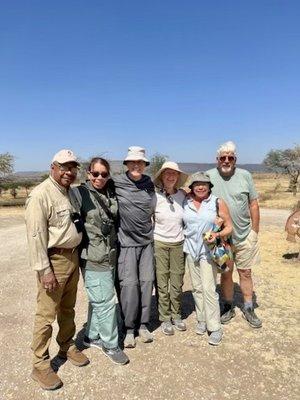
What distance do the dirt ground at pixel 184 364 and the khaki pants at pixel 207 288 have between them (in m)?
0.25

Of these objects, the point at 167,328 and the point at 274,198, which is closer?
the point at 167,328

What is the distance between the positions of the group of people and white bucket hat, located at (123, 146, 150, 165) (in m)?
0.01

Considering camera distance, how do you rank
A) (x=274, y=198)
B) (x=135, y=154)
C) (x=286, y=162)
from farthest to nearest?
(x=286, y=162) < (x=274, y=198) < (x=135, y=154)

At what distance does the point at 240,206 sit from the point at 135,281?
1.46 meters

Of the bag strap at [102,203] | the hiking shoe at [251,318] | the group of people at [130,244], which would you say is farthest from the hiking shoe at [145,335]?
the bag strap at [102,203]

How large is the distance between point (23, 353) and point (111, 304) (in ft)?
3.80

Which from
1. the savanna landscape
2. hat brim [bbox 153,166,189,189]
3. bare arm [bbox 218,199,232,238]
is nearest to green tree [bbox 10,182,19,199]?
the savanna landscape

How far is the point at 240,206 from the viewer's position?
4.38 m

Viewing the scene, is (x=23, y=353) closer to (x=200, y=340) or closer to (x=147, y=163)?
(x=200, y=340)

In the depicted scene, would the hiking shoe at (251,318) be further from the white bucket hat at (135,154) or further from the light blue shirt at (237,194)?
the white bucket hat at (135,154)

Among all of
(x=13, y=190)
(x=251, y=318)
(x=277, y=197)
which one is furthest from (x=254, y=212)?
(x=13, y=190)

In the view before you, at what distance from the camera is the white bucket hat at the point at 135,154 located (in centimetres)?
389

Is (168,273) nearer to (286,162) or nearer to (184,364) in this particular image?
(184,364)

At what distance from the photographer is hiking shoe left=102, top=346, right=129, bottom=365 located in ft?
12.3
